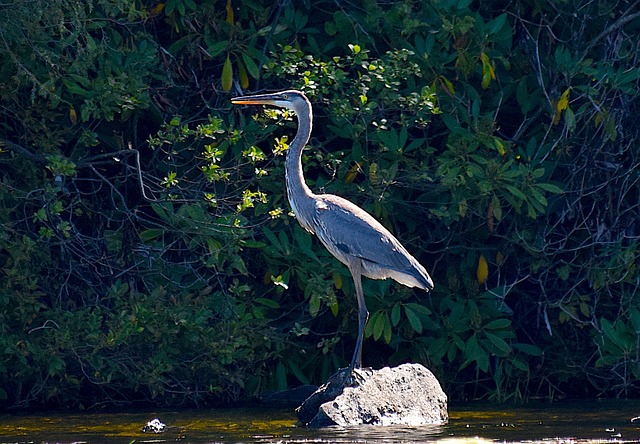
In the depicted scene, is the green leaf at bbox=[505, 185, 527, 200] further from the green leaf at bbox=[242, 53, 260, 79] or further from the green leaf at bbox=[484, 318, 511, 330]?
the green leaf at bbox=[242, 53, 260, 79]

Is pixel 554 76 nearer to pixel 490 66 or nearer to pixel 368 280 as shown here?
pixel 490 66

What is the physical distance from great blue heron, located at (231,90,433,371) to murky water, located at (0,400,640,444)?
1.05 metres

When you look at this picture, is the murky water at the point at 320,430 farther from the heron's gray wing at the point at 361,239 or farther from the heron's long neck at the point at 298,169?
the heron's long neck at the point at 298,169

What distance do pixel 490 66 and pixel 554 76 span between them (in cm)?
66

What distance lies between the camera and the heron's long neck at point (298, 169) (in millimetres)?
9250

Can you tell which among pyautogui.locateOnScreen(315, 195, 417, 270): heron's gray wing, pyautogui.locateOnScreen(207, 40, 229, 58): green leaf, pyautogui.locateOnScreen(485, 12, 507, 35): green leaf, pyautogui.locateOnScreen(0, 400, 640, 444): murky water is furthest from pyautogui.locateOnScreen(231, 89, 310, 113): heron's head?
pyautogui.locateOnScreen(0, 400, 640, 444): murky water

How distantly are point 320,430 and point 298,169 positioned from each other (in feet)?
7.51

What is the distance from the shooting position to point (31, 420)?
8562mm

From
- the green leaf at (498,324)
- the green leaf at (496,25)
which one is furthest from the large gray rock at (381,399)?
the green leaf at (496,25)

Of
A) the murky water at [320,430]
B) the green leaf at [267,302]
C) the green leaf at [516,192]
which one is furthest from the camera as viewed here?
the green leaf at [267,302]

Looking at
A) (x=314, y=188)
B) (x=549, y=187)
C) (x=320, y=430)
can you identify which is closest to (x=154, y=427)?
(x=320, y=430)

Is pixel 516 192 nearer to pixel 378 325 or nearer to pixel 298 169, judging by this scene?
pixel 378 325

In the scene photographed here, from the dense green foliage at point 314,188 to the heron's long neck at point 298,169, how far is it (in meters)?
0.25

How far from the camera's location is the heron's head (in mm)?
9219
